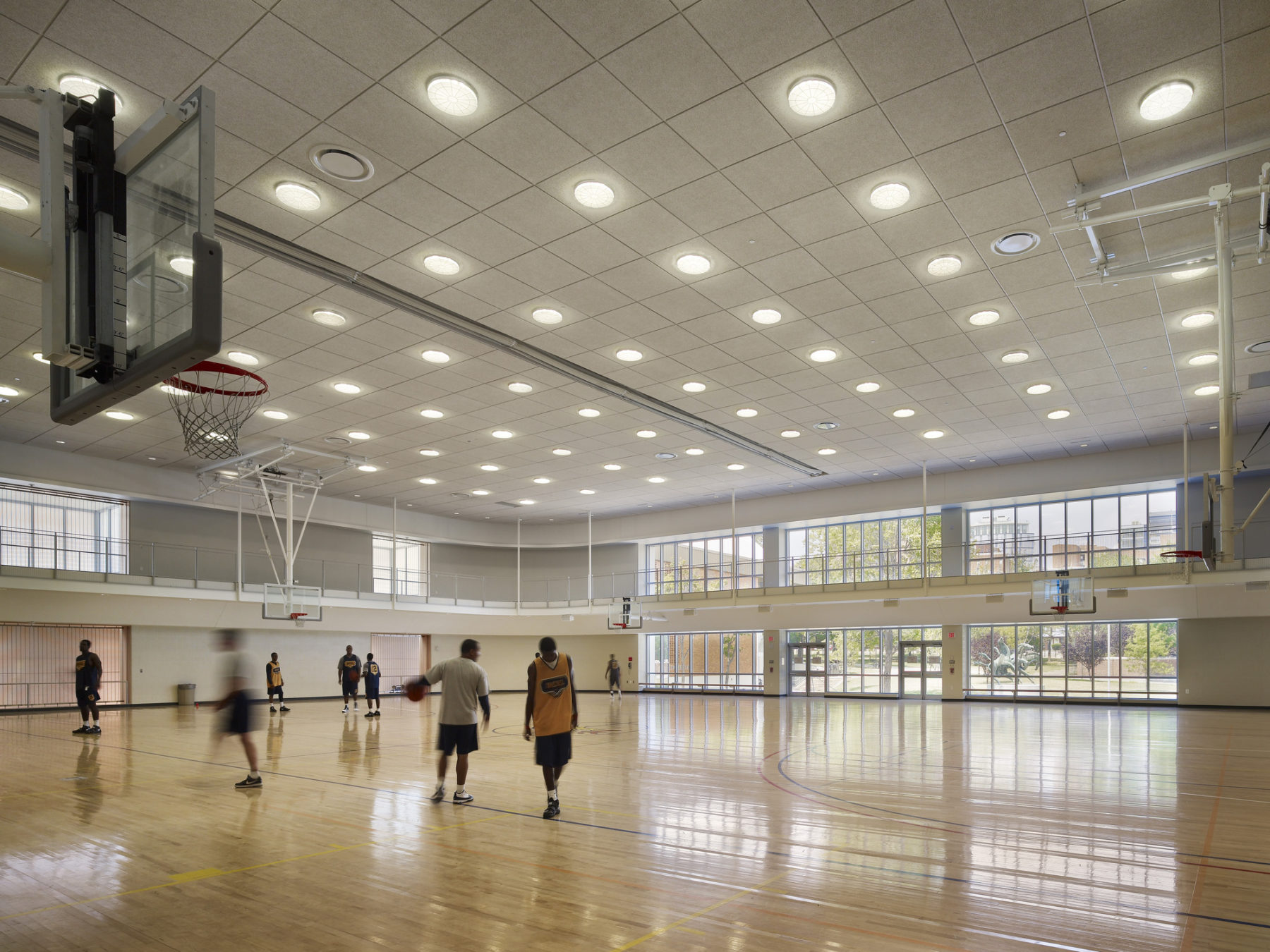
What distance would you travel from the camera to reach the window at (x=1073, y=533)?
23047mm

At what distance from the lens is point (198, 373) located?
13.1m

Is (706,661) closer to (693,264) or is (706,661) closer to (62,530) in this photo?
(62,530)

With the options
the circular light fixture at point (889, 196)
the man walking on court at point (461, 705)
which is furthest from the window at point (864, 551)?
the man walking on court at point (461, 705)

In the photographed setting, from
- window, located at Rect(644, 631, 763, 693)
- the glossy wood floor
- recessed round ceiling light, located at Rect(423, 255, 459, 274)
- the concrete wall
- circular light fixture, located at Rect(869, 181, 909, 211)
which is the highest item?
circular light fixture, located at Rect(869, 181, 909, 211)

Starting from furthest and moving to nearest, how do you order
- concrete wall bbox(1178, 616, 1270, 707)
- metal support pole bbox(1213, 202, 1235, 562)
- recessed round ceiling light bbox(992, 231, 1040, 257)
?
concrete wall bbox(1178, 616, 1270, 707) < recessed round ceiling light bbox(992, 231, 1040, 257) < metal support pole bbox(1213, 202, 1235, 562)

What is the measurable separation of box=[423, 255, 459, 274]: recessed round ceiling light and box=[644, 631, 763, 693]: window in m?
22.9

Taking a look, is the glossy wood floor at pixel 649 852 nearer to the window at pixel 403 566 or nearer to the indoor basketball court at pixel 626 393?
the indoor basketball court at pixel 626 393

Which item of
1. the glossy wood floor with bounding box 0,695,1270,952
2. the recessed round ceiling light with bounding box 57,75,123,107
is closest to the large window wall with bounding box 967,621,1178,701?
the glossy wood floor with bounding box 0,695,1270,952

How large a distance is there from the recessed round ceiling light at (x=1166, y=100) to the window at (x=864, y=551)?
19662 mm

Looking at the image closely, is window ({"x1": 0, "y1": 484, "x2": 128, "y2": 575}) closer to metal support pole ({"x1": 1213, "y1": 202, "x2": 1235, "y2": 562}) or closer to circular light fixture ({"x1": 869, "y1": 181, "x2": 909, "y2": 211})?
circular light fixture ({"x1": 869, "y1": 181, "x2": 909, "y2": 211})

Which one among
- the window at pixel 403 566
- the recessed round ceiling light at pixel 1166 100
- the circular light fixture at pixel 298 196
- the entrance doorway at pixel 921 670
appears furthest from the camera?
the window at pixel 403 566

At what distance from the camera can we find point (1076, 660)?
83.7 ft

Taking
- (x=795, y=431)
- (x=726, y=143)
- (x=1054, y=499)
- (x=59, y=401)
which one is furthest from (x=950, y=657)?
(x=59, y=401)

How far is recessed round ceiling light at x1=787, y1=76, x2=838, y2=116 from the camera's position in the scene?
709cm
